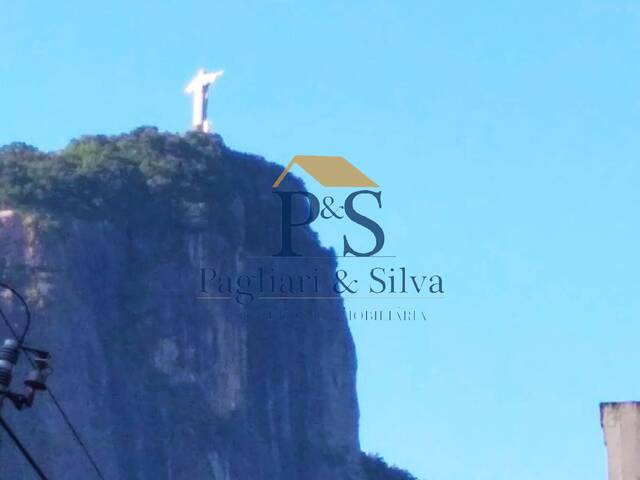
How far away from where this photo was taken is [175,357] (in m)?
61.0

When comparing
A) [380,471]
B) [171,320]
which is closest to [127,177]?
Answer: [171,320]

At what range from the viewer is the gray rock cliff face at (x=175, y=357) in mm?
55281

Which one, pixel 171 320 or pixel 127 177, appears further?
pixel 127 177

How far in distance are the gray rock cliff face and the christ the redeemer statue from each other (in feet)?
6.49

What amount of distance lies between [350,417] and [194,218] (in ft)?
30.8

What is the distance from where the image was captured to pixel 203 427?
5950cm

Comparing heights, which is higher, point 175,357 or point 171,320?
point 171,320

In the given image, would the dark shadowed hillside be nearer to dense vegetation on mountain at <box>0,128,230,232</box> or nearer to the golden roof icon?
dense vegetation on mountain at <box>0,128,230,232</box>

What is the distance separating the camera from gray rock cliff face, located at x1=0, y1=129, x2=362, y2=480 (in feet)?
181

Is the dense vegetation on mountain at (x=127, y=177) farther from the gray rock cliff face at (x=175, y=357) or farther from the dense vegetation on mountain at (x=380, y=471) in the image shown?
the dense vegetation on mountain at (x=380, y=471)

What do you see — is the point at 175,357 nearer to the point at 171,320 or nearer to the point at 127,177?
the point at 171,320

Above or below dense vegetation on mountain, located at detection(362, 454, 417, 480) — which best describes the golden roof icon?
above

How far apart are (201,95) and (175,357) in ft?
32.6

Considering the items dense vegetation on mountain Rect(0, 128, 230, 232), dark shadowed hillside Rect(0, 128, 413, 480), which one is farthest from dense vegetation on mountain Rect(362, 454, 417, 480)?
dense vegetation on mountain Rect(0, 128, 230, 232)
